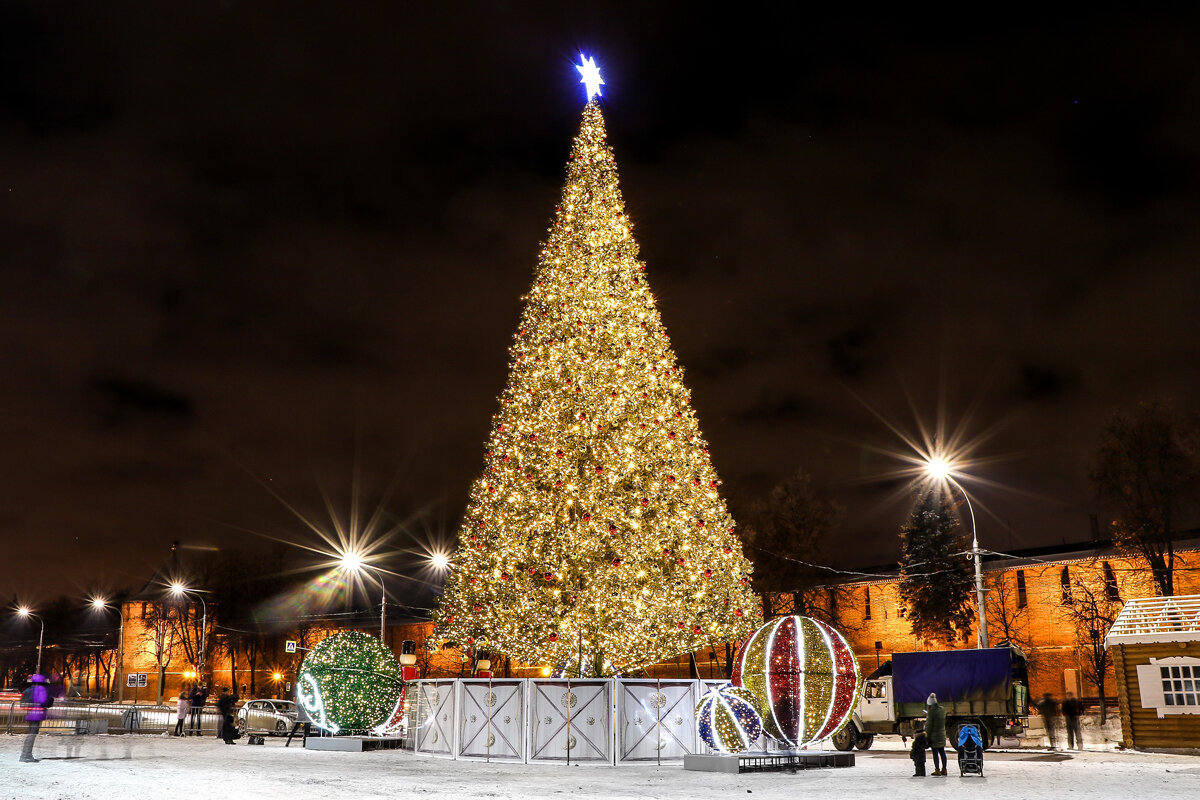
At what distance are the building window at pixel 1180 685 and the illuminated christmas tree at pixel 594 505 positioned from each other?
1173 cm

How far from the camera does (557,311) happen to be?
23422mm

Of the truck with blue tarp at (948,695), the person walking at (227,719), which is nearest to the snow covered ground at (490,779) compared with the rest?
the person walking at (227,719)

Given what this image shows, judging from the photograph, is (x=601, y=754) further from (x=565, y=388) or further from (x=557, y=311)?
(x=557, y=311)

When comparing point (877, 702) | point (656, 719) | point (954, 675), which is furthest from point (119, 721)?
point (954, 675)

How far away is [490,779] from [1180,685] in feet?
64.3

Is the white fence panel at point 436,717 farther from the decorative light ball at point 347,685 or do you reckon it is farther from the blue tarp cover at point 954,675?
the blue tarp cover at point 954,675

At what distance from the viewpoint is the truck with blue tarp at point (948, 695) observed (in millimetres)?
26547

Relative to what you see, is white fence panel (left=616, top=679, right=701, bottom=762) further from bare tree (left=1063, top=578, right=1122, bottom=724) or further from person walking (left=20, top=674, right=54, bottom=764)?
bare tree (left=1063, top=578, right=1122, bottom=724)

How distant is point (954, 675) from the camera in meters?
27.3

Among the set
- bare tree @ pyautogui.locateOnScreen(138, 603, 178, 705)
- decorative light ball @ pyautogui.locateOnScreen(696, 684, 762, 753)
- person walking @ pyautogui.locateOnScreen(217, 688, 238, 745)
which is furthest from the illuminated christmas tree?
bare tree @ pyautogui.locateOnScreen(138, 603, 178, 705)

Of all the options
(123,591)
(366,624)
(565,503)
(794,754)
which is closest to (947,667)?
(794,754)

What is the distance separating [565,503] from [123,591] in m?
97.3

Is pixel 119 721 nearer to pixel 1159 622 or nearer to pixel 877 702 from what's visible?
pixel 877 702

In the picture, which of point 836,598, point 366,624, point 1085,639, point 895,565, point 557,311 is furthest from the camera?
point 366,624
